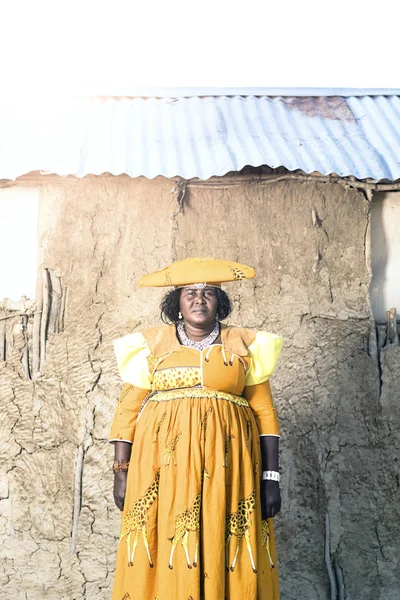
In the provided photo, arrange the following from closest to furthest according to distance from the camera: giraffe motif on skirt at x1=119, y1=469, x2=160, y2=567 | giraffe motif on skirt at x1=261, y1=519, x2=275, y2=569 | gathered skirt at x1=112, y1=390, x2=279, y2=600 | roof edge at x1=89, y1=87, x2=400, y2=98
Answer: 1. gathered skirt at x1=112, y1=390, x2=279, y2=600
2. giraffe motif on skirt at x1=119, y1=469, x2=160, y2=567
3. giraffe motif on skirt at x1=261, y1=519, x2=275, y2=569
4. roof edge at x1=89, y1=87, x2=400, y2=98

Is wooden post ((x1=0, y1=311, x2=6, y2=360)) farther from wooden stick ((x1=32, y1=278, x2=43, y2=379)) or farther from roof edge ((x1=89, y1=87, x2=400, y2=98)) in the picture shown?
roof edge ((x1=89, y1=87, x2=400, y2=98))

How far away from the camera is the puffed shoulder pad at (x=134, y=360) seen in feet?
12.5

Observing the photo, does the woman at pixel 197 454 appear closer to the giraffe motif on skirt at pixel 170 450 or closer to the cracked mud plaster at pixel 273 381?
the giraffe motif on skirt at pixel 170 450

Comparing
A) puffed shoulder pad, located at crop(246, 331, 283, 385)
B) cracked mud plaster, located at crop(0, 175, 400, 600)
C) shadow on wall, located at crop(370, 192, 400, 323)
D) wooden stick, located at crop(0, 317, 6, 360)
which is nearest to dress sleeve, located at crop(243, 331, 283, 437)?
puffed shoulder pad, located at crop(246, 331, 283, 385)

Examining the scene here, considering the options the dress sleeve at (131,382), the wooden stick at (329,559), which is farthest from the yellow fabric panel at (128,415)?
the wooden stick at (329,559)

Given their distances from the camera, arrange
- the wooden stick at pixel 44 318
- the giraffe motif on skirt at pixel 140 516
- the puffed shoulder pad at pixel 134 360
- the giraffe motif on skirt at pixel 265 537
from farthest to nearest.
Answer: the wooden stick at pixel 44 318
the puffed shoulder pad at pixel 134 360
the giraffe motif on skirt at pixel 265 537
the giraffe motif on skirt at pixel 140 516

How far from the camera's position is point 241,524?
3584mm

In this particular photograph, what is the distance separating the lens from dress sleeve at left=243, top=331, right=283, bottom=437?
3.82m

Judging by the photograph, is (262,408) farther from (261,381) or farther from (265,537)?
(265,537)

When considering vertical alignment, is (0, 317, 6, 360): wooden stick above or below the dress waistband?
above

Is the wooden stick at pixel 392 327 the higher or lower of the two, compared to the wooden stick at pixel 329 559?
higher

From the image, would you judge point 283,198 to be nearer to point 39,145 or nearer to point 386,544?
point 39,145

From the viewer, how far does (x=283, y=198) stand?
5.19m

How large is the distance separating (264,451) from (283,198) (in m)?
1.92
